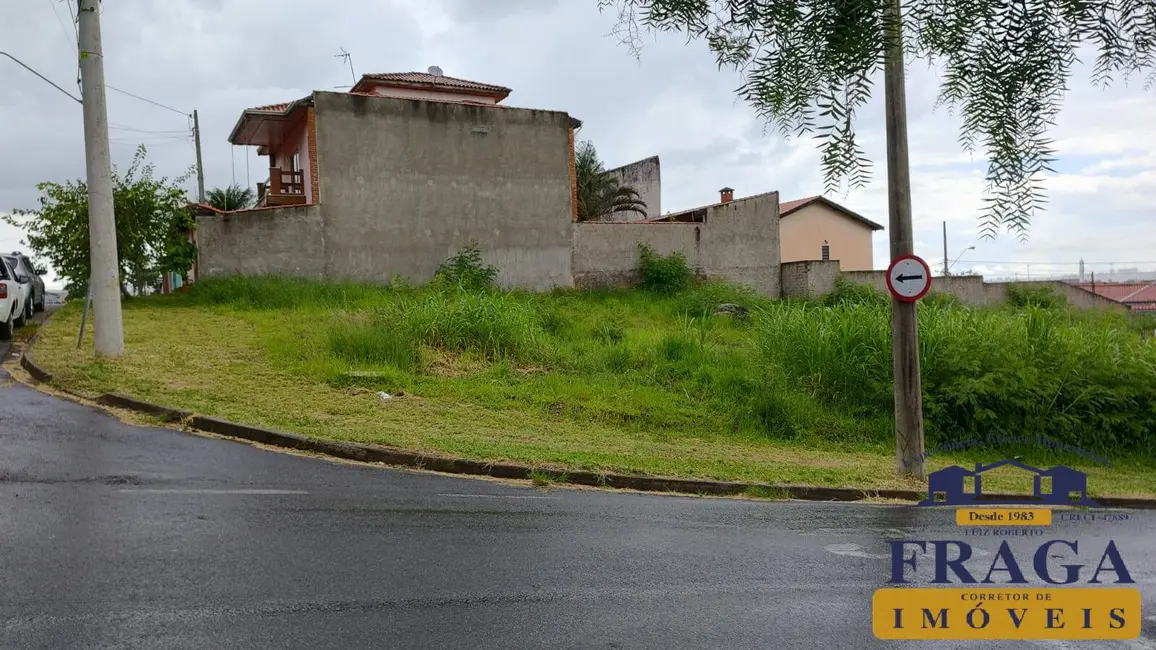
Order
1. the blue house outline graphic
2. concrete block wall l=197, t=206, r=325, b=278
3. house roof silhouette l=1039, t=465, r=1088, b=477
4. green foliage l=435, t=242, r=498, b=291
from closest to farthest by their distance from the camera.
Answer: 1. the blue house outline graphic
2. house roof silhouette l=1039, t=465, r=1088, b=477
3. concrete block wall l=197, t=206, r=325, b=278
4. green foliage l=435, t=242, r=498, b=291

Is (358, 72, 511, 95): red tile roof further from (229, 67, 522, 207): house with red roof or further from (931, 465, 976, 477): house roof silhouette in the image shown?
(931, 465, 976, 477): house roof silhouette

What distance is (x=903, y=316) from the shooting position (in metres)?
9.77

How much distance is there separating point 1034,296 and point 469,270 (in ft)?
64.3

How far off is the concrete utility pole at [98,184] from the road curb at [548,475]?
4863 millimetres

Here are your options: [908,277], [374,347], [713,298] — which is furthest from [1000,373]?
[713,298]

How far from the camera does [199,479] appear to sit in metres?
7.48

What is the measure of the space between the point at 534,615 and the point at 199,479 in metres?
4.43

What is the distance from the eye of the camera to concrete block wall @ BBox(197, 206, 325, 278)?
21656 millimetres

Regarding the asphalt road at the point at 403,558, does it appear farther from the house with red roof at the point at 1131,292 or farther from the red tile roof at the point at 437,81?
the house with red roof at the point at 1131,292

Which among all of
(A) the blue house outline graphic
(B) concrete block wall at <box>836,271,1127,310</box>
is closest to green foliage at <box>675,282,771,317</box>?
(B) concrete block wall at <box>836,271,1127,310</box>

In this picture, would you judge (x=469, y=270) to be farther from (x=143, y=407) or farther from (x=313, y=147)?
(x=143, y=407)

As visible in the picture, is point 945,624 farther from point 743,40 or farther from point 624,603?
point 743,40

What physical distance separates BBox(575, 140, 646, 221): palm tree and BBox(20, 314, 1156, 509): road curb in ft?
85.5

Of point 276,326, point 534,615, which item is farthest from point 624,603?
point 276,326
